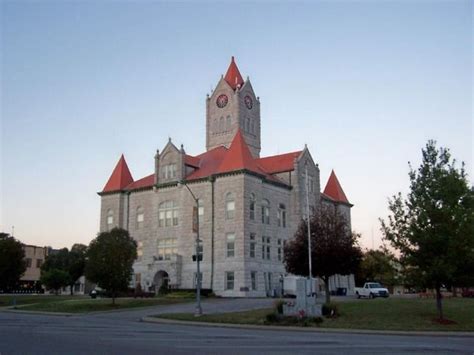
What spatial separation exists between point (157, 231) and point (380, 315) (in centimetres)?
3997

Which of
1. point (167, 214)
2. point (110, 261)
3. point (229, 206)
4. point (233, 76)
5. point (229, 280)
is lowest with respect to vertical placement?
point (229, 280)

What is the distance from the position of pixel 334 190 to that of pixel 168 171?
2658cm

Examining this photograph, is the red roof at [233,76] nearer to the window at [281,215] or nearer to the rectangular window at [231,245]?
the window at [281,215]

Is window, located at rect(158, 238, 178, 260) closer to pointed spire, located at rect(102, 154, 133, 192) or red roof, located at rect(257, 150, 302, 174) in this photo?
pointed spire, located at rect(102, 154, 133, 192)

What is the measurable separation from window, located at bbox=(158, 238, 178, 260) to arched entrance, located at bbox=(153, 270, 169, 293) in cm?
183

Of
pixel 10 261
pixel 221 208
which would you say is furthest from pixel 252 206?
pixel 10 261

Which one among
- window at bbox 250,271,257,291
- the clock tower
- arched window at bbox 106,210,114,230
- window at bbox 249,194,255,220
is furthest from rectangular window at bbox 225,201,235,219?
arched window at bbox 106,210,114,230

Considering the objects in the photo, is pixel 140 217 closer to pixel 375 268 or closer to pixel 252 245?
pixel 252 245

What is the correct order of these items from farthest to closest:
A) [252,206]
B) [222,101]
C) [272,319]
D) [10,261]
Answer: [222,101]
[252,206]
[10,261]
[272,319]

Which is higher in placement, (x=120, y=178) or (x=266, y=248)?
(x=120, y=178)

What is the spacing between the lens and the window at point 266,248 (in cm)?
6000

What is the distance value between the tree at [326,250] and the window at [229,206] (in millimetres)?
17704

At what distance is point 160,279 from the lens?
209ft

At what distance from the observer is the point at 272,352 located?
1452 centimetres
